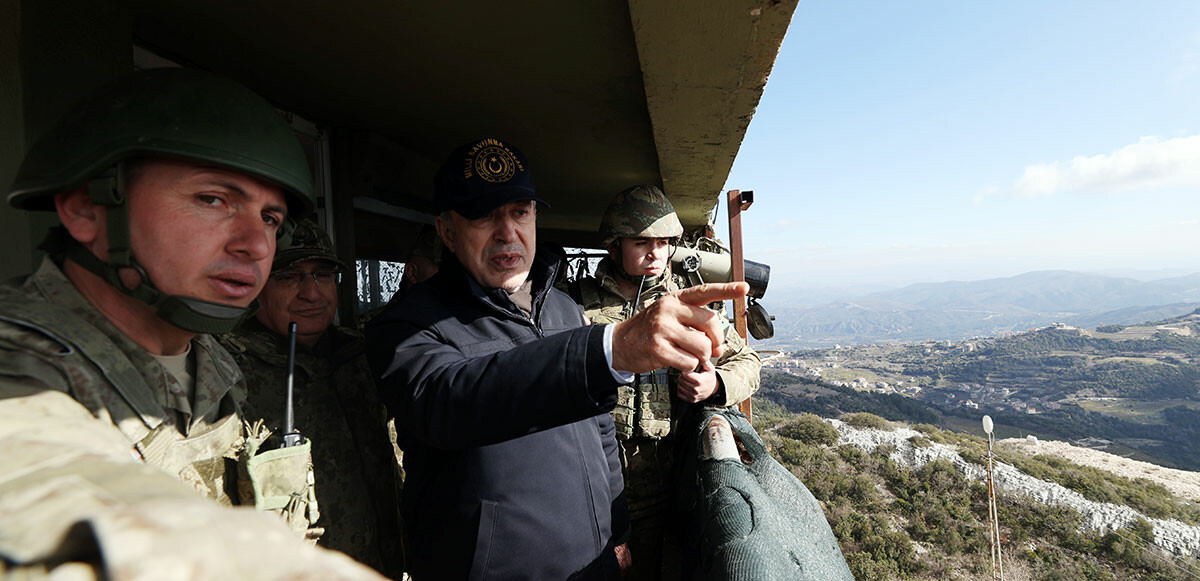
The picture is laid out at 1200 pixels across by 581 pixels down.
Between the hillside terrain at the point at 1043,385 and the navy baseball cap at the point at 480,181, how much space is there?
53.3m

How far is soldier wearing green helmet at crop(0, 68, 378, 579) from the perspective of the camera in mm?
706

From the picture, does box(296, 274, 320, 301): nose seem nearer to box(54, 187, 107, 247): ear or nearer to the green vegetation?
box(54, 187, 107, 247): ear

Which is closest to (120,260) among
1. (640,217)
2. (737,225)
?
(640,217)

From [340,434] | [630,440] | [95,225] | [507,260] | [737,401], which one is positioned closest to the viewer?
[95,225]

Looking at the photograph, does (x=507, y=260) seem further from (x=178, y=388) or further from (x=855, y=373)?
(x=855, y=373)

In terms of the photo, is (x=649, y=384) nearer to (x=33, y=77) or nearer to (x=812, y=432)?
(x=33, y=77)

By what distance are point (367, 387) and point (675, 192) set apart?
8.05 feet

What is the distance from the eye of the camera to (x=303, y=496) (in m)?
1.55

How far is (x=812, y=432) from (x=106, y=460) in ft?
96.0

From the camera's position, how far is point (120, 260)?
98 centimetres

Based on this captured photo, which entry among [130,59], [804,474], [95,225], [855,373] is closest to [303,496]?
[95,225]

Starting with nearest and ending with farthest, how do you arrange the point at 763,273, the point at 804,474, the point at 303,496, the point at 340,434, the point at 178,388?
1. the point at 178,388
2. the point at 303,496
3. the point at 340,434
4. the point at 763,273
5. the point at 804,474

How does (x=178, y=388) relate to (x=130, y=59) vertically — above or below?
below

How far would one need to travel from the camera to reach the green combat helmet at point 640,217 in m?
3.19
